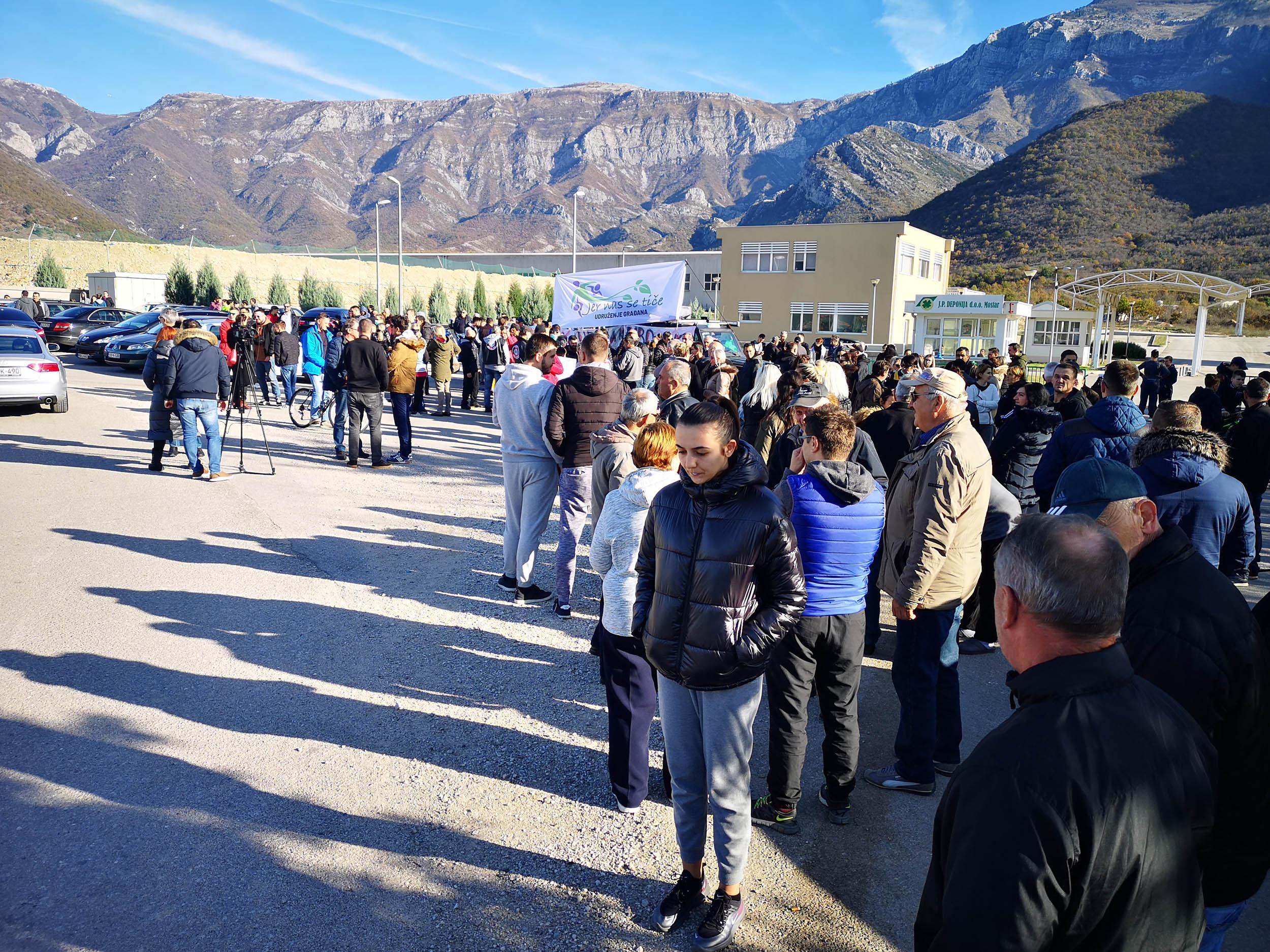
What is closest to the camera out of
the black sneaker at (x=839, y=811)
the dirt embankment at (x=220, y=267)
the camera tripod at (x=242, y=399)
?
the black sneaker at (x=839, y=811)

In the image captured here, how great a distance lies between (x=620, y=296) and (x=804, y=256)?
40.2 metres

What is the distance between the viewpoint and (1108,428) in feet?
19.9

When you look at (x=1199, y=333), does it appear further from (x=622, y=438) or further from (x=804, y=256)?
(x=622, y=438)

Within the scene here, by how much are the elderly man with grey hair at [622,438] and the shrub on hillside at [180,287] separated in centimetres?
3846

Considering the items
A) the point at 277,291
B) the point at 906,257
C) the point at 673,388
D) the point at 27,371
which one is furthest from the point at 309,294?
the point at 673,388

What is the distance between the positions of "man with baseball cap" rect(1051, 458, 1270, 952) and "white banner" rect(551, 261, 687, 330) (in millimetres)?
9508

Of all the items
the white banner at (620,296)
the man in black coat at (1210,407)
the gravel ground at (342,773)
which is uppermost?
the white banner at (620,296)

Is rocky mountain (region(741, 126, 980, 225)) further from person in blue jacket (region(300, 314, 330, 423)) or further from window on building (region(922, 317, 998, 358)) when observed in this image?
person in blue jacket (region(300, 314, 330, 423))

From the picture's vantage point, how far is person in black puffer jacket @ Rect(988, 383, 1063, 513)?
718 centimetres

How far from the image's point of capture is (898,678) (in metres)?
4.19

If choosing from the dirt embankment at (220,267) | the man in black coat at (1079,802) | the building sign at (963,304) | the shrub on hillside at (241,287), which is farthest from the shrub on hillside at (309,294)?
the man in black coat at (1079,802)

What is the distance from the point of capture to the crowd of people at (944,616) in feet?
4.80

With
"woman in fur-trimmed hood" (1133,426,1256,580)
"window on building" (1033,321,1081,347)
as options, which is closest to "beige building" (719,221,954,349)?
"window on building" (1033,321,1081,347)

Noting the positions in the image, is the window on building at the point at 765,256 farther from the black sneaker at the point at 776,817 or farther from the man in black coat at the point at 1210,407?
the black sneaker at the point at 776,817
